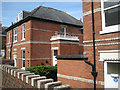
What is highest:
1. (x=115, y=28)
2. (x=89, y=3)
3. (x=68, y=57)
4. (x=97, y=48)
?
(x=89, y=3)

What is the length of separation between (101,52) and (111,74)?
999 millimetres

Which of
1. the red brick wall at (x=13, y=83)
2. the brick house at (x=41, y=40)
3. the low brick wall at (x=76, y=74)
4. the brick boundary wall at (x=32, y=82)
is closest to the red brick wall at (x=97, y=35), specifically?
the low brick wall at (x=76, y=74)

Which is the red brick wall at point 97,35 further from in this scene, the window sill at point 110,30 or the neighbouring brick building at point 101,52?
the window sill at point 110,30

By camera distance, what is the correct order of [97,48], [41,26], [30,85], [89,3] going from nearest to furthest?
[30,85], [97,48], [89,3], [41,26]

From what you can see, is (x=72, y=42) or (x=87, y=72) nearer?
(x=87, y=72)

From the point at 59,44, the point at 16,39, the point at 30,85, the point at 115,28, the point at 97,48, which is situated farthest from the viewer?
the point at 16,39

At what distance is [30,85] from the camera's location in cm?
418

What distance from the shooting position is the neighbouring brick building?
4.81 metres

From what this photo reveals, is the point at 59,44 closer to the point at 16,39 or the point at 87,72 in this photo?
the point at 16,39

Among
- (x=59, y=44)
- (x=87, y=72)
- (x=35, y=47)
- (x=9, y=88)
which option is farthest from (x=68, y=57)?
(x=35, y=47)

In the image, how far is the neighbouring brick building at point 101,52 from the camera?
15.8 ft

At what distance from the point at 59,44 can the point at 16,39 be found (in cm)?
892

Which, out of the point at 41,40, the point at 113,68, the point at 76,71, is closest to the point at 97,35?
the point at 113,68

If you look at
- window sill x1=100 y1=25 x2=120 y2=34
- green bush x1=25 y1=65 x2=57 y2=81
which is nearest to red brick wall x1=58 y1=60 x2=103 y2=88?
window sill x1=100 y1=25 x2=120 y2=34
